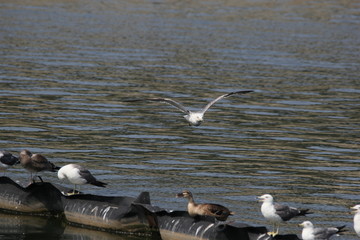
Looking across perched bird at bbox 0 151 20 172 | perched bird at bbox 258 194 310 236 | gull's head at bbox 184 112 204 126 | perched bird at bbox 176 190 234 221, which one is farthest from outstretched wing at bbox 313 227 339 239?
gull's head at bbox 184 112 204 126

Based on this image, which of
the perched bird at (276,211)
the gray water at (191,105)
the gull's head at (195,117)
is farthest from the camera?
the gull's head at (195,117)

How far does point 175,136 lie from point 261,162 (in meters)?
4.63

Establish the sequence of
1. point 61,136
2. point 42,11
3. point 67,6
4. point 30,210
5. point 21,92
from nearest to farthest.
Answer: point 30,210, point 61,136, point 21,92, point 42,11, point 67,6

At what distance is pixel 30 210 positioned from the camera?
2000cm

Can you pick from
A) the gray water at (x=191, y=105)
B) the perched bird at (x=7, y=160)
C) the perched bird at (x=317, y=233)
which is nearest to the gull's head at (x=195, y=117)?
the gray water at (x=191, y=105)

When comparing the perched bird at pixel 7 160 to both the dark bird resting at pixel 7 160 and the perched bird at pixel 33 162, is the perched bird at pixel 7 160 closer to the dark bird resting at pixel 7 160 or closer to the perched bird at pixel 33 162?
the dark bird resting at pixel 7 160

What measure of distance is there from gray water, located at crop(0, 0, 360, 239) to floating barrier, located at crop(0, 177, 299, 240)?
0.55 metres

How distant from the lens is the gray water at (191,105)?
22.6 meters

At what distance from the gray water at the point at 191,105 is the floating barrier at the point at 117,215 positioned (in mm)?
547

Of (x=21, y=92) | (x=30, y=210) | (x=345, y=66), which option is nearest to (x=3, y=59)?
(x=21, y=92)

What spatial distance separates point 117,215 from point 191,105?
53.6 feet

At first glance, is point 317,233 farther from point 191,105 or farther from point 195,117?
point 191,105

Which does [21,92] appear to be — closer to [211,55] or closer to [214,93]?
[214,93]

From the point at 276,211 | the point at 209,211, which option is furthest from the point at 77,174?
the point at 276,211
